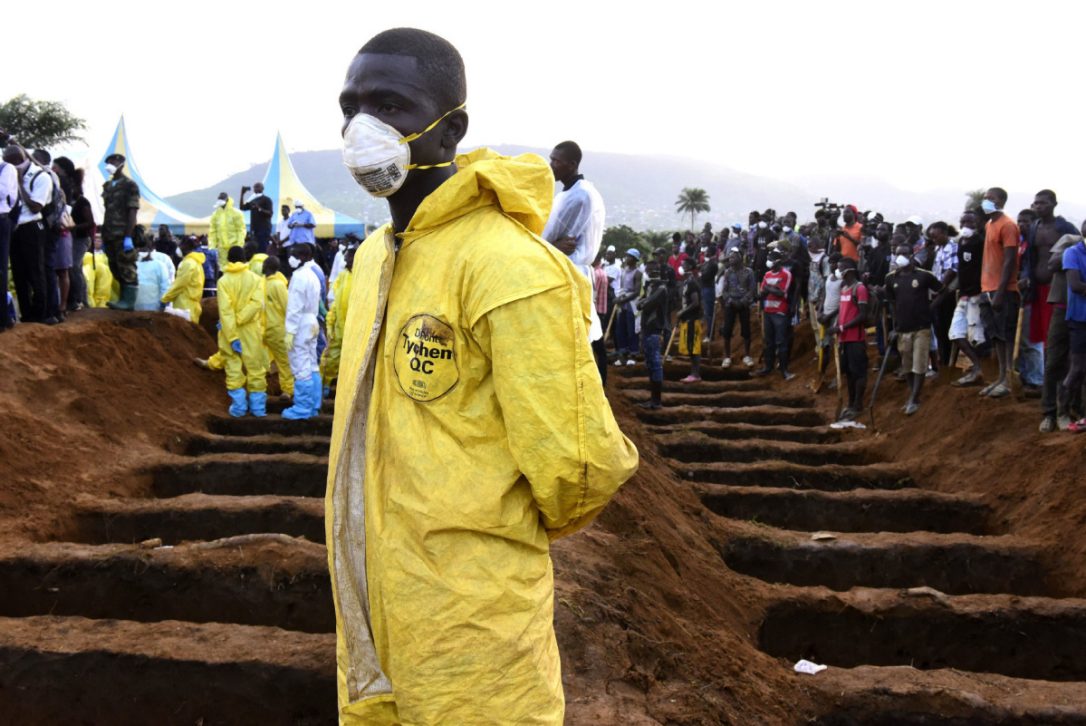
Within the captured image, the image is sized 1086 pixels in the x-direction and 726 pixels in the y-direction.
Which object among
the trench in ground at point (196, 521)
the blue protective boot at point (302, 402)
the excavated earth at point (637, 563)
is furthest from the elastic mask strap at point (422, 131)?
the blue protective boot at point (302, 402)

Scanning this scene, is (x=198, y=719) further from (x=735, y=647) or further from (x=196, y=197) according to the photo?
(x=196, y=197)

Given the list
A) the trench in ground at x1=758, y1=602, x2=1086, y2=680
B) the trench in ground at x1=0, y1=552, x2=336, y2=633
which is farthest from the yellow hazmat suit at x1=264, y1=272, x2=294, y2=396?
the trench in ground at x1=758, y1=602, x2=1086, y2=680

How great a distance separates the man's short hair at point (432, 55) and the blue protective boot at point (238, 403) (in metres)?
10.2

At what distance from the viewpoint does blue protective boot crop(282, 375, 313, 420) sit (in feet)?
36.1

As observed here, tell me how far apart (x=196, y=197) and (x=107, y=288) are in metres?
97.1

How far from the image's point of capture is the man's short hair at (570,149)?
254 inches

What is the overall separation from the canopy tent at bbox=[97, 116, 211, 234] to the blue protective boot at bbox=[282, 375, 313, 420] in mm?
14757

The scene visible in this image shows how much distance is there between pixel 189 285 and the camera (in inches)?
527

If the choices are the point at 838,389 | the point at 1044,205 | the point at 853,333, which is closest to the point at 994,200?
the point at 1044,205

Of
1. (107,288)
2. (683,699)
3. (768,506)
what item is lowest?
(768,506)

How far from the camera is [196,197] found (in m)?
104

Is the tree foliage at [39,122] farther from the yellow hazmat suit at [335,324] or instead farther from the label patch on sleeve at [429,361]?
the label patch on sleeve at [429,361]

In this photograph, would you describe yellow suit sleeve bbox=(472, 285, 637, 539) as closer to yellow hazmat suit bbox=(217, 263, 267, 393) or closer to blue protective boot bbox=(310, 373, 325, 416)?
blue protective boot bbox=(310, 373, 325, 416)

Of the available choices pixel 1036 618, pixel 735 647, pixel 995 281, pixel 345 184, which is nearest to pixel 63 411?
pixel 735 647
